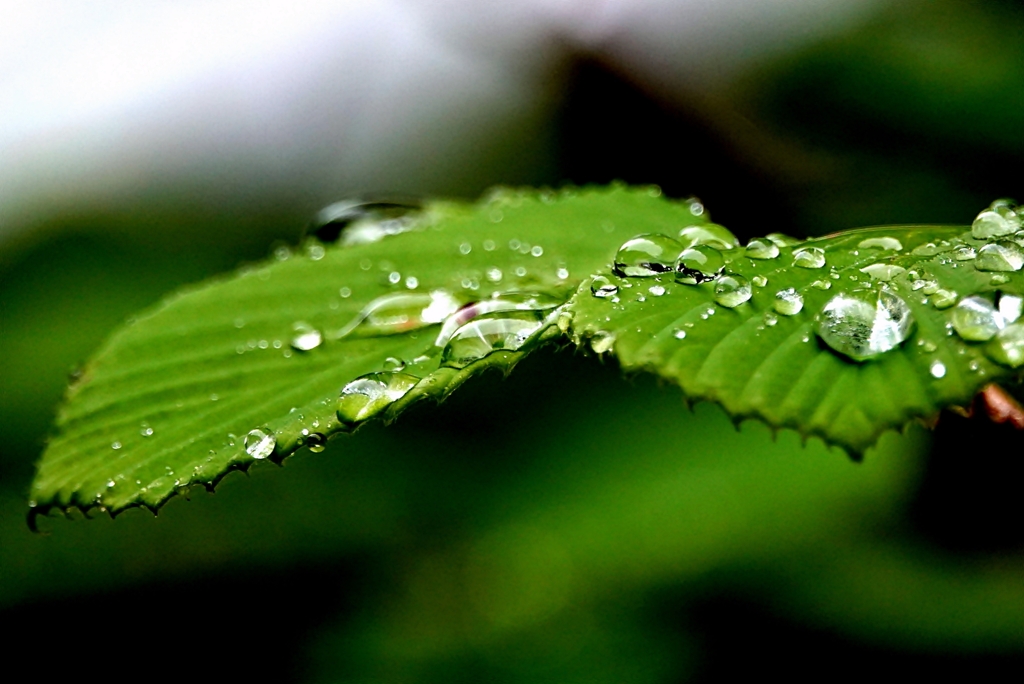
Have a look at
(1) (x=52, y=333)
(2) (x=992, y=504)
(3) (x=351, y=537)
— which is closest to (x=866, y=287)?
(2) (x=992, y=504)

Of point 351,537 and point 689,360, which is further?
point 351,537

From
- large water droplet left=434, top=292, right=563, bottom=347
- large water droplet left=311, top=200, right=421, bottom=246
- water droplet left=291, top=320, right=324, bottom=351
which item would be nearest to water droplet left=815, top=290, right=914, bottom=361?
large water droplet left=434, top=292, right=563, bottom=347

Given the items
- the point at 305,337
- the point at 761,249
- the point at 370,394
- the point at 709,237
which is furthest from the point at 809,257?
the point at 305,337

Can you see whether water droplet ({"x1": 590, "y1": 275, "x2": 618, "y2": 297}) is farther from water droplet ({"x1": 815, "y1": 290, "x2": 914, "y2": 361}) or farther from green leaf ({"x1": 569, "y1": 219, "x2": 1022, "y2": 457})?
water droplet ({"x1": 815, "y1": 290, "x2": 914, "y2": 361})

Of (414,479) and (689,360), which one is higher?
(414,479)

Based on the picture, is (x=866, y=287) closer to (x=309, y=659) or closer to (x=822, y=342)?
(x=822, y=342)

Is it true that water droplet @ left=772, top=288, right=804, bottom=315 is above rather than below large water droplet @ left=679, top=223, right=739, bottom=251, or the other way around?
below

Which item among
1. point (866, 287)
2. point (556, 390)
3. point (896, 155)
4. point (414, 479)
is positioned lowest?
point (866, 287)
